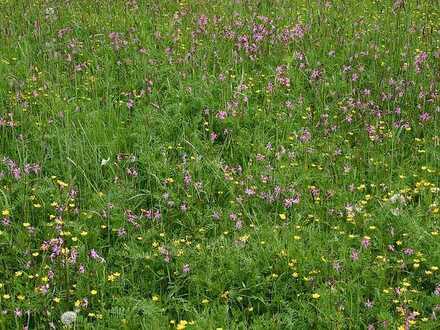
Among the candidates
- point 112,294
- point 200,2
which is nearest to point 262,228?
point 112,294

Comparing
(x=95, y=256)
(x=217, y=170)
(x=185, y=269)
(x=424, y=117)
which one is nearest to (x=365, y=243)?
(x=185, y=269)

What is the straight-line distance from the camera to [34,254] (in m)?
3.81

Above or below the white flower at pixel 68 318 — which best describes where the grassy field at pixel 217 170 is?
above

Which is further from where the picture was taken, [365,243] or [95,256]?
[365,243]

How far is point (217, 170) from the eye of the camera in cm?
480

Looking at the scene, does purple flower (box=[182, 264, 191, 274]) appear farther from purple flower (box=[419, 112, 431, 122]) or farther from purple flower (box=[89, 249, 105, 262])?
purple flower (box=[419, 112, 431, 122])

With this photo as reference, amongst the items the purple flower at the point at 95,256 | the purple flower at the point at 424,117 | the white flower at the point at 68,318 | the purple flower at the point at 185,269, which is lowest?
the white flower at the point at 68,318

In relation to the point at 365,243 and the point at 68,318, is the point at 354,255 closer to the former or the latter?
the point at 365,243

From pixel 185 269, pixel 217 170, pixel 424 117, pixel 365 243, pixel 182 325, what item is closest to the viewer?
pixel 182 325

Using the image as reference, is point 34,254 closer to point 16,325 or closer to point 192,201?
point 16,325

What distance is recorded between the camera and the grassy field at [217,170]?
12.1 feet

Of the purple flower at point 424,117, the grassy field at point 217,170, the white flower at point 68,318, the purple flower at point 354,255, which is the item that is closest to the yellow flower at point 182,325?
the grassy field at point 217,170

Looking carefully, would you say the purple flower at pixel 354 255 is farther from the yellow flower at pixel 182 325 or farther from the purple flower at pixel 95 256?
the purple flower at pixel 95 256

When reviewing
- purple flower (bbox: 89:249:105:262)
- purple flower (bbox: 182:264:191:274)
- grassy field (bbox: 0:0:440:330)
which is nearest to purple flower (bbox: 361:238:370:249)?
grassy field (bbox: 0:0:440:330)
